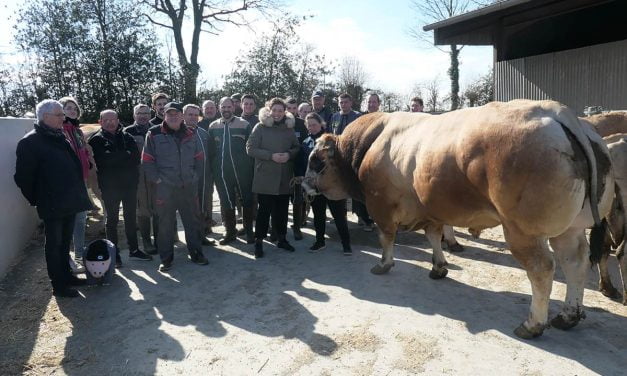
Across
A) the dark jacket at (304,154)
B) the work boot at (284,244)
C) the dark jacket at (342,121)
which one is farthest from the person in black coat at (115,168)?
the dark jacket at (342,121)

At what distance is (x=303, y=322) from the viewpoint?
4.05m

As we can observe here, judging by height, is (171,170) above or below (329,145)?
below

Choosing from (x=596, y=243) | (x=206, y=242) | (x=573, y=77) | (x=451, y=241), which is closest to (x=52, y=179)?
(x=206, y=242)

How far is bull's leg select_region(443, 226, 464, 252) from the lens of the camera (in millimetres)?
5977

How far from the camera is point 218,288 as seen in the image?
5004 mm

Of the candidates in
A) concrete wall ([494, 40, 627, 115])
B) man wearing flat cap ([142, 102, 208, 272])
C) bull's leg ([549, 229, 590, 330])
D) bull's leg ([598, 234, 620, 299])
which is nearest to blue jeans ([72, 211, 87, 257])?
man wearing flat cap ([142, 102, 208, 272])

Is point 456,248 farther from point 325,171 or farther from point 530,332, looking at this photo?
point 530,332

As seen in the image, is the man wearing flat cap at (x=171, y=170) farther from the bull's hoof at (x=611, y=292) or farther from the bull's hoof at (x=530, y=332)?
the bull's hoof at (x=611, y=292)

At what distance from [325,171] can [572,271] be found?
3016mm

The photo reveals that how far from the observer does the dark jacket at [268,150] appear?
235 inches

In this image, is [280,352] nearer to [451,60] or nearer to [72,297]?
[72,297]

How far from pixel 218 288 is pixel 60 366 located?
5.92ft

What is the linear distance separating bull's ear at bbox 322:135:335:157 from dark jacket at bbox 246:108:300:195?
1.86 feet

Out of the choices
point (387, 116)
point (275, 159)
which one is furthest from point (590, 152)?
point (275, 159)
